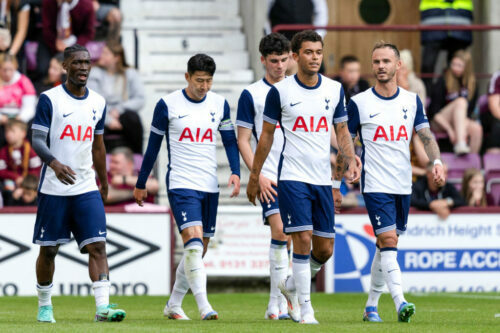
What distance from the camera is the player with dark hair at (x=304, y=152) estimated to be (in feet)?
30.7

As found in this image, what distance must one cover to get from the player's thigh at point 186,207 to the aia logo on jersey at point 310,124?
48.3 inches

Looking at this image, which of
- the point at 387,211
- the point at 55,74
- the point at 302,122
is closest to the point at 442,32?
the point at 55,74

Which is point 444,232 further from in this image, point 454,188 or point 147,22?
point 147,22

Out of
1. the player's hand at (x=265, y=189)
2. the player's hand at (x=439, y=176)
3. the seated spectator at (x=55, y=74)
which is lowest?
the player's hand at (x=265, y=189)

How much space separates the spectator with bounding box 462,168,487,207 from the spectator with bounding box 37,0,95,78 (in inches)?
245

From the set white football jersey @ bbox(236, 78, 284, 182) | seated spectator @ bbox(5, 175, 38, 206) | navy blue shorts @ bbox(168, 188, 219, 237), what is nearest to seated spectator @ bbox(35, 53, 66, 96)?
seated spectator @ bbox(5, 175, 38, 206)

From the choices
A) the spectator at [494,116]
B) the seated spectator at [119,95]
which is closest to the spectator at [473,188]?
the spectator at [494,116]

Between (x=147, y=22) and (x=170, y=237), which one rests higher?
(x=147, y=22)

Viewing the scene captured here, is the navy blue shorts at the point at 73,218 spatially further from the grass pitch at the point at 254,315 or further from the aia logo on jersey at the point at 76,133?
the grass pitch at the point at 254,315

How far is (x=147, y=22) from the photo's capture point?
20016 mm

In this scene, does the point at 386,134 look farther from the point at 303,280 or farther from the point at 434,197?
the point at 434,197

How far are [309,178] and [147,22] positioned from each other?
11.1m

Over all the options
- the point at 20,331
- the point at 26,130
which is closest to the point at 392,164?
the point at 20,331

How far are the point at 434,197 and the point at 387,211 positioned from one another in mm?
5765
